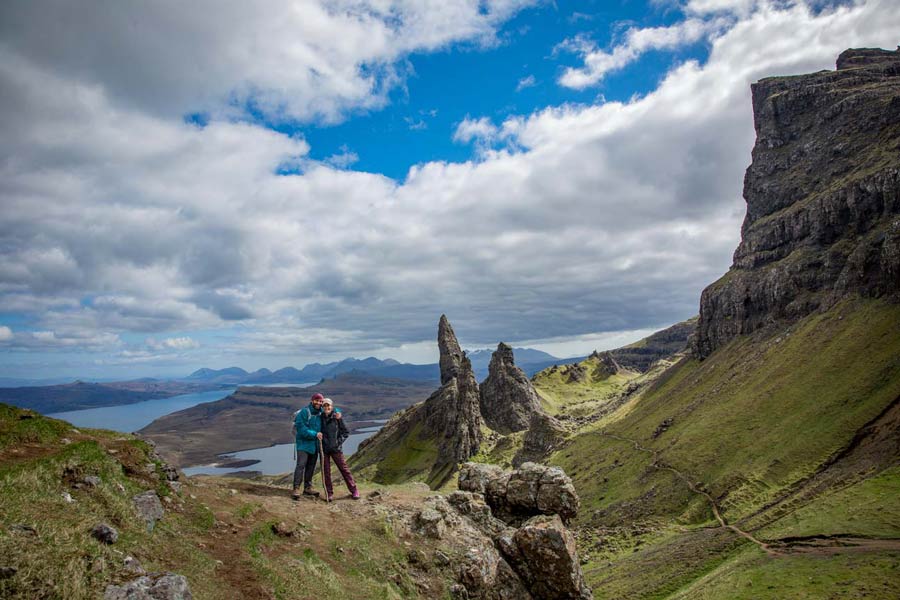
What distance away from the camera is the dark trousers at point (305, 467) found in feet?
88.3

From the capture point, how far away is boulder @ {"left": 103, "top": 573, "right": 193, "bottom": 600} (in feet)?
42.1

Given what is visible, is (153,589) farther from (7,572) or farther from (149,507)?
(149,507)

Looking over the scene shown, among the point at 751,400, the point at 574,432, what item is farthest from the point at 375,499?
the point at 574,432

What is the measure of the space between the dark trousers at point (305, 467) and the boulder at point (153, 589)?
12669 mm

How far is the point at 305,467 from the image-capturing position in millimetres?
27812

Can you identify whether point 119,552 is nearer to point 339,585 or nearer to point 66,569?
point 66,569

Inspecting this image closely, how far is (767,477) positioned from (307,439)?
112647 mm

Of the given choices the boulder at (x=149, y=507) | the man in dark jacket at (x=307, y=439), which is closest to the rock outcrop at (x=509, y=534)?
the man in dark jacket at (x=307, y=439)

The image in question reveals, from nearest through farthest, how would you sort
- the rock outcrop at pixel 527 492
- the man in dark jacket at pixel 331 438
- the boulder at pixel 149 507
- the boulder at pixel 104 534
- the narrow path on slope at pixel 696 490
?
the boulder at pixel 104 534, the boulder at pixel 149 507, the man in dark jacket at pixel 331 438, the rock outcrop at pixel 527 492, the narrow path on slope at pixel 696 490

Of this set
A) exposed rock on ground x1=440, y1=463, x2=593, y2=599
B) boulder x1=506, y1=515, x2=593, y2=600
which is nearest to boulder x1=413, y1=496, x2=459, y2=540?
exposed rock on ground x1=440, y1=463, x2=593, y2=599

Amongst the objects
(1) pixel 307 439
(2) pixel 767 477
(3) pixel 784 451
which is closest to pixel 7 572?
(1) pixel 307 439

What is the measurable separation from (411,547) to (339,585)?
6.58 meters

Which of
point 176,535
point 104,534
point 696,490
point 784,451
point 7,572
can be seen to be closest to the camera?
point 7,572

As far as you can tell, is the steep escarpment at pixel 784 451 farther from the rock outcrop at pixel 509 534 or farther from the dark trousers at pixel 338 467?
the dark trousers at pixel 338 467
